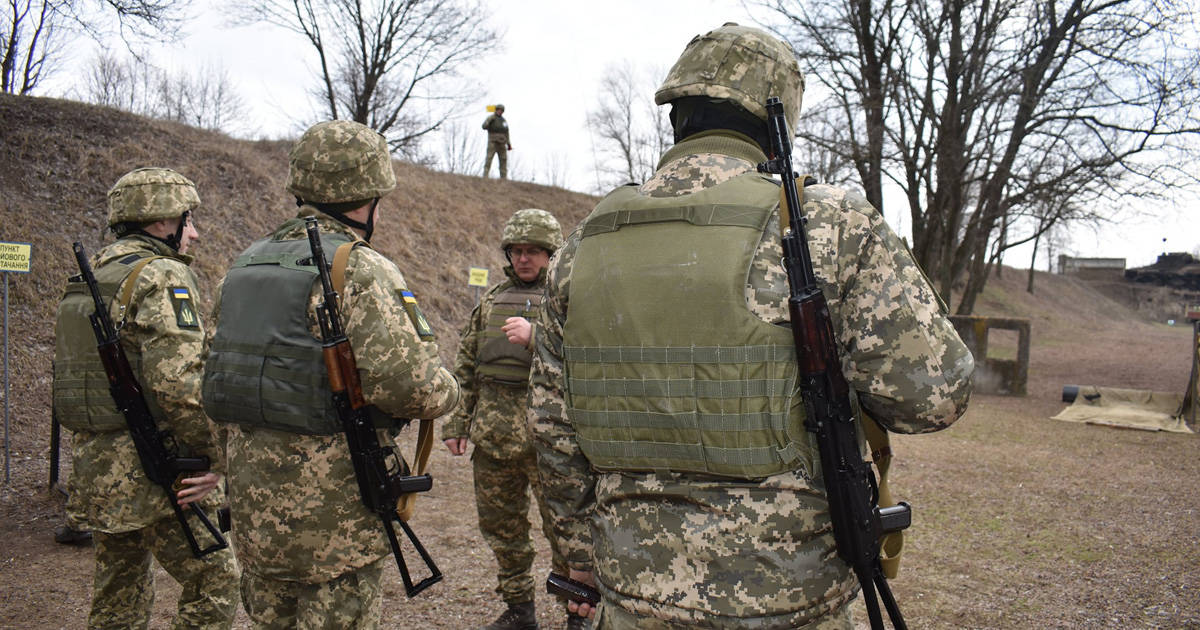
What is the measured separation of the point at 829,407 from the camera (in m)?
1.83

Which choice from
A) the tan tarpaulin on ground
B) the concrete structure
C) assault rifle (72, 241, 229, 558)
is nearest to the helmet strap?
assault rifle (72, 241, 229, 558)

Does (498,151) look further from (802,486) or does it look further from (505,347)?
(802,486)

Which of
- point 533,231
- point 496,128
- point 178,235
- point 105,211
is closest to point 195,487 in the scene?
point 178,235

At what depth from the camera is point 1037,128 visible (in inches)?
555

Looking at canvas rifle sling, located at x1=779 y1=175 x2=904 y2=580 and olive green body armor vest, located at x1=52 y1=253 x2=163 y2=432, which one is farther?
olive green body armor vest, located at x1=52 y1=253 x2=163 y2=432

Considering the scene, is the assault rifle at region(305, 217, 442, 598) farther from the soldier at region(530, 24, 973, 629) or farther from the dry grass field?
the dry grass field

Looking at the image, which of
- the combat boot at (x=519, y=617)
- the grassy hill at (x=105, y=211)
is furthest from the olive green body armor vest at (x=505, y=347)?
the grassy hill at (x=105, y=211)

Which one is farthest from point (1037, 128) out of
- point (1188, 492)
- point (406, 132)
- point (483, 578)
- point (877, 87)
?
point (406, 132)

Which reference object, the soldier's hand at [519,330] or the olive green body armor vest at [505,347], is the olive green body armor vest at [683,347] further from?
the olive green body armor vest at [505,347]

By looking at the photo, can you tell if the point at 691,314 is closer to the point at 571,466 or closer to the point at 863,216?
the point at 863,216

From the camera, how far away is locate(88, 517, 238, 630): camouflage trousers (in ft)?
11.2

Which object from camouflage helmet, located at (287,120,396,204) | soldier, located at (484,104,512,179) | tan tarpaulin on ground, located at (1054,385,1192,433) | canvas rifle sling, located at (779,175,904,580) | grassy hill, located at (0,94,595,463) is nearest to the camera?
canvas rifle sling, located at (779,175,904,580)

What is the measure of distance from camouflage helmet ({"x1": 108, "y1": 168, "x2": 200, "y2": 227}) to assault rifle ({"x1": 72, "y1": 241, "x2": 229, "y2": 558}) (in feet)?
1.22

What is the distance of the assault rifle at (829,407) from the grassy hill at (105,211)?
26.6 ft
